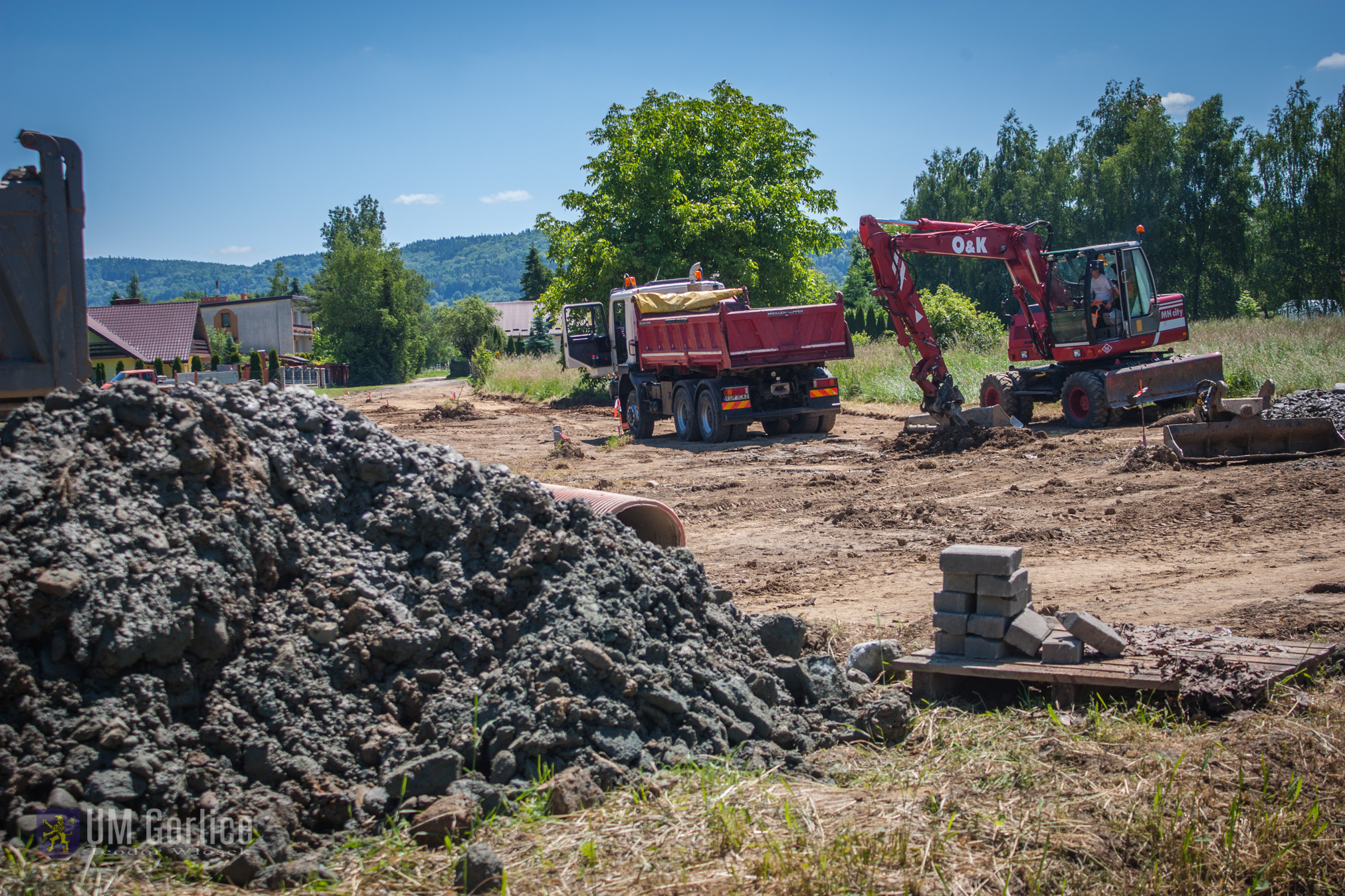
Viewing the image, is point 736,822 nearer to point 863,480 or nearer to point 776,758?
point 776,758

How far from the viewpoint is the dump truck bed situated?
628 inches

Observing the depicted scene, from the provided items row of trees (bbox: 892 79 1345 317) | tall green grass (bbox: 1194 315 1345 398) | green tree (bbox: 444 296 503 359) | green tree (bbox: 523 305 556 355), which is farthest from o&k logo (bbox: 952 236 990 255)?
green tree (bbox: 444 296 503 359)

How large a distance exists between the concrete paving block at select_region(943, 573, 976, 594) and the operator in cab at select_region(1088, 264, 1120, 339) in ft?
40.3

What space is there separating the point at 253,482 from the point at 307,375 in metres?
62.8

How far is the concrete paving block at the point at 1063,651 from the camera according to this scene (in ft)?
14.7

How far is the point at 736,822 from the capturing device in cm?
324

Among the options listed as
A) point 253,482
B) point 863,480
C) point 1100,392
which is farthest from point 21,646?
point 1100,392

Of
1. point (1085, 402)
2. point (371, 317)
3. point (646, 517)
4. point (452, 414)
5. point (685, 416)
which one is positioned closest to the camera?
point (646, 517)

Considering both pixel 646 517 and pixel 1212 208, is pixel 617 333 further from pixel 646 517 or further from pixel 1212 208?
pixel 1212 208

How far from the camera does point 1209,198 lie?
1917 inches

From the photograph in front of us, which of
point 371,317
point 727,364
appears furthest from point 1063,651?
point 371,317

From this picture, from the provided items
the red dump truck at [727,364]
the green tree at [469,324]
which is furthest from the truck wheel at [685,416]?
the green tree at [469,324]

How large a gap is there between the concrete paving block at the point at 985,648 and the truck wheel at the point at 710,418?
38.7ft

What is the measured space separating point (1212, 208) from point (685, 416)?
4331cm
